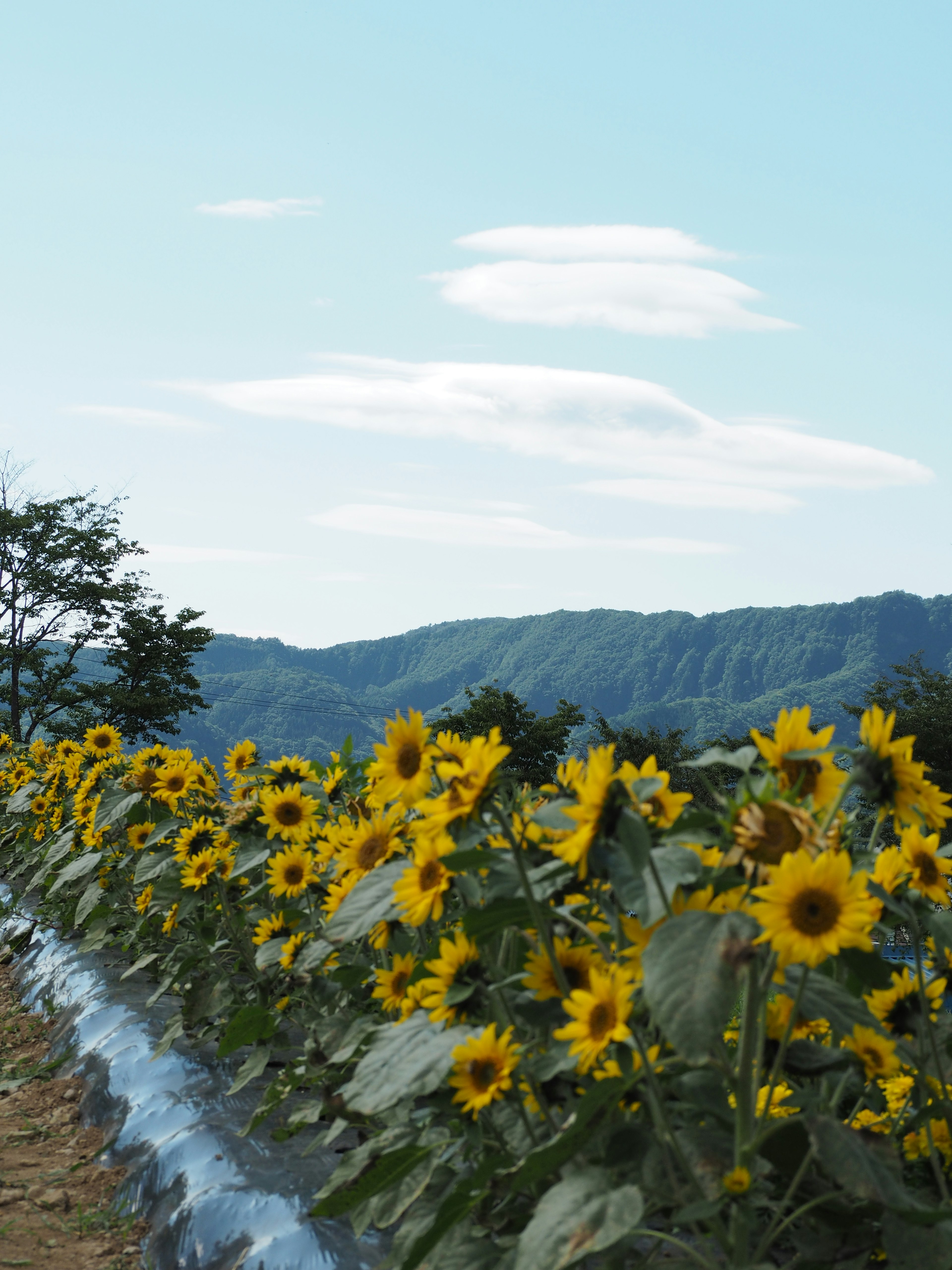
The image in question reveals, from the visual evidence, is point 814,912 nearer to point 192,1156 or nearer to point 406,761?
point 406,761

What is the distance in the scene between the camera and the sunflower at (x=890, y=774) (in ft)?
4.35

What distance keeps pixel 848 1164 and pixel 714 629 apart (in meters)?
192

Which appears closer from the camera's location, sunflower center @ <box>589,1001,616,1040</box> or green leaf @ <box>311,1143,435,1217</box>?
sunflower center @ <box>589,1001,616,1040</box>

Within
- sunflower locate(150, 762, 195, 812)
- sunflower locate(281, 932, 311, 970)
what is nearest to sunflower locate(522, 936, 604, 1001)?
sunflower locate(281, 932, 311, 970)

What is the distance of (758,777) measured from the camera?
1.30 meters

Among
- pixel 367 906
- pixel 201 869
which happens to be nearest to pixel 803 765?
pixel 367 906

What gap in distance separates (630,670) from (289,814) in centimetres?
18241

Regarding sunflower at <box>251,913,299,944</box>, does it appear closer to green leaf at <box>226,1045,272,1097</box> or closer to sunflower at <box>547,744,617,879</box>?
green leaf at <box>226,1045,272,1097</box>

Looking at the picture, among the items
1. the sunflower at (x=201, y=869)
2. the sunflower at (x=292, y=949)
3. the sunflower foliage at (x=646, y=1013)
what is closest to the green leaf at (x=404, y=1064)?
the sunflower foliage at (x=646, y=1013)

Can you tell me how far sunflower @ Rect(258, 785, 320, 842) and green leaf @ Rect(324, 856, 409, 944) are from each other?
124 cm

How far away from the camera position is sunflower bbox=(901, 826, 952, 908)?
1671 mm

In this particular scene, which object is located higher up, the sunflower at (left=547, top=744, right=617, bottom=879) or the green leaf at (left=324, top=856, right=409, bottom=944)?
the sunflower at (left=547, top=744, right=617, bottom=879)

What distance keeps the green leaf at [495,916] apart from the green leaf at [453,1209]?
0.33m

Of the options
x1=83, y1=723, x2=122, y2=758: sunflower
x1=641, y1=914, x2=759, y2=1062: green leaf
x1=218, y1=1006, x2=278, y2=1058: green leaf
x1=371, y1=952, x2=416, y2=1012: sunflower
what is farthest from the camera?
x1=83, y1=723, x2=122, y2=758: sunflower
